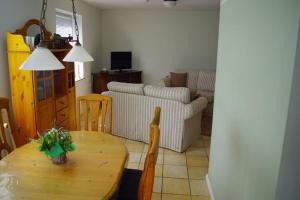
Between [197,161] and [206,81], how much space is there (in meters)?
2.95

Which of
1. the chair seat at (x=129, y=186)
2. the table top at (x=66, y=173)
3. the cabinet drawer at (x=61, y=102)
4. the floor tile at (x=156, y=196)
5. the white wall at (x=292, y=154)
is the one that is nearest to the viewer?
the white wall at (x=292, y=154)

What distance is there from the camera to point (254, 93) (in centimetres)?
141

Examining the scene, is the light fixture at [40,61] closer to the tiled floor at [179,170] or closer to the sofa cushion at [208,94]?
the tiled floor at [179,170]

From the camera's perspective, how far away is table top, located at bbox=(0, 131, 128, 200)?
1.34 metres

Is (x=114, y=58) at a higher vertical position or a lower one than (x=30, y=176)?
higher

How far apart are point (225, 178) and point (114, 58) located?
4739 millimetres

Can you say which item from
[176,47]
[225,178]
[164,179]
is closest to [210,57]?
[176,47]

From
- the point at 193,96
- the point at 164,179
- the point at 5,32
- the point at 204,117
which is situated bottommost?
the point at 164,179

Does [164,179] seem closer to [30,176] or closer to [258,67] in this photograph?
[30,176]

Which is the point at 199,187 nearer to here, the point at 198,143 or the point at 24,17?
the point at 198,143

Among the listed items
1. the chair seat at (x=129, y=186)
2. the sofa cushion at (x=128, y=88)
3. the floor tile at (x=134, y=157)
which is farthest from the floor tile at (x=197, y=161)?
the chair seat at (x=129, y=186)

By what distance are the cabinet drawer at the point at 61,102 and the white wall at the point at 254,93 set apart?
7.62ft

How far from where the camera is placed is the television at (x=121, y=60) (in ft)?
20.2

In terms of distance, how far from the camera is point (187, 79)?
6012 millimetres
